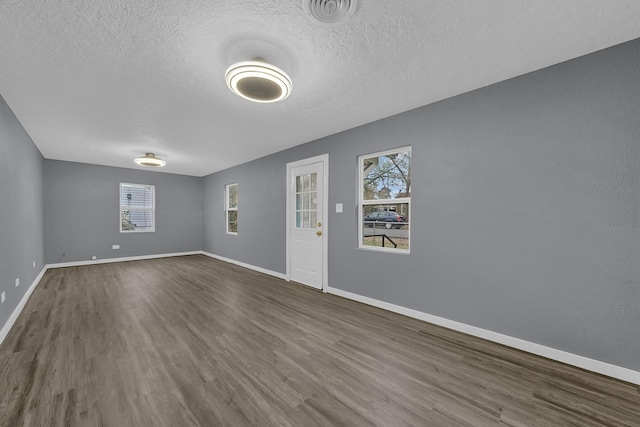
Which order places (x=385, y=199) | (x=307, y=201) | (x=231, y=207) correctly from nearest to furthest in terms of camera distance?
(x=385, y=199) < (x=307, y=201) < (x=231, y=207)

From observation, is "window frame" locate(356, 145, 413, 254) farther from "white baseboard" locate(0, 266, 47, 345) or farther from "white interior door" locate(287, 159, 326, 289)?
"white baseboard" locate(0, 266, 47, 345)

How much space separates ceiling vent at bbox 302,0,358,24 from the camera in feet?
4.80

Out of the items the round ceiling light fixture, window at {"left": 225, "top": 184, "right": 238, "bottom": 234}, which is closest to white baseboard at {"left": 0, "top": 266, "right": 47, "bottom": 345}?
the round ceiling light fixture

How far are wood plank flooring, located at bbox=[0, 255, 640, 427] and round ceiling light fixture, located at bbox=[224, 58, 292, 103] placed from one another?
237cm

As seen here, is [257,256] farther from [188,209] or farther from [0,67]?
[0,67]

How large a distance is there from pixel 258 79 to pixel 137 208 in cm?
661

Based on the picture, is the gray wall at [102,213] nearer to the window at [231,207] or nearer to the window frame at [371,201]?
the window at [231,207]

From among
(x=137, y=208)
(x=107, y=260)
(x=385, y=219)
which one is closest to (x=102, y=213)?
(x=137, y=208)

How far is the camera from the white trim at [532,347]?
1813 millimetres

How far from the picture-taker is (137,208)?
6676 mm

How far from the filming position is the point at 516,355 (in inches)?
83.1

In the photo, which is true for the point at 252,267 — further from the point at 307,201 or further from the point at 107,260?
the point at 107,260

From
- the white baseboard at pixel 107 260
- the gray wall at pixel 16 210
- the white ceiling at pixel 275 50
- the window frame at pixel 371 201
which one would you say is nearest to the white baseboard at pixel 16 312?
the gray wall at pixel 16 210

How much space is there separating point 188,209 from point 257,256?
12.0 feet
